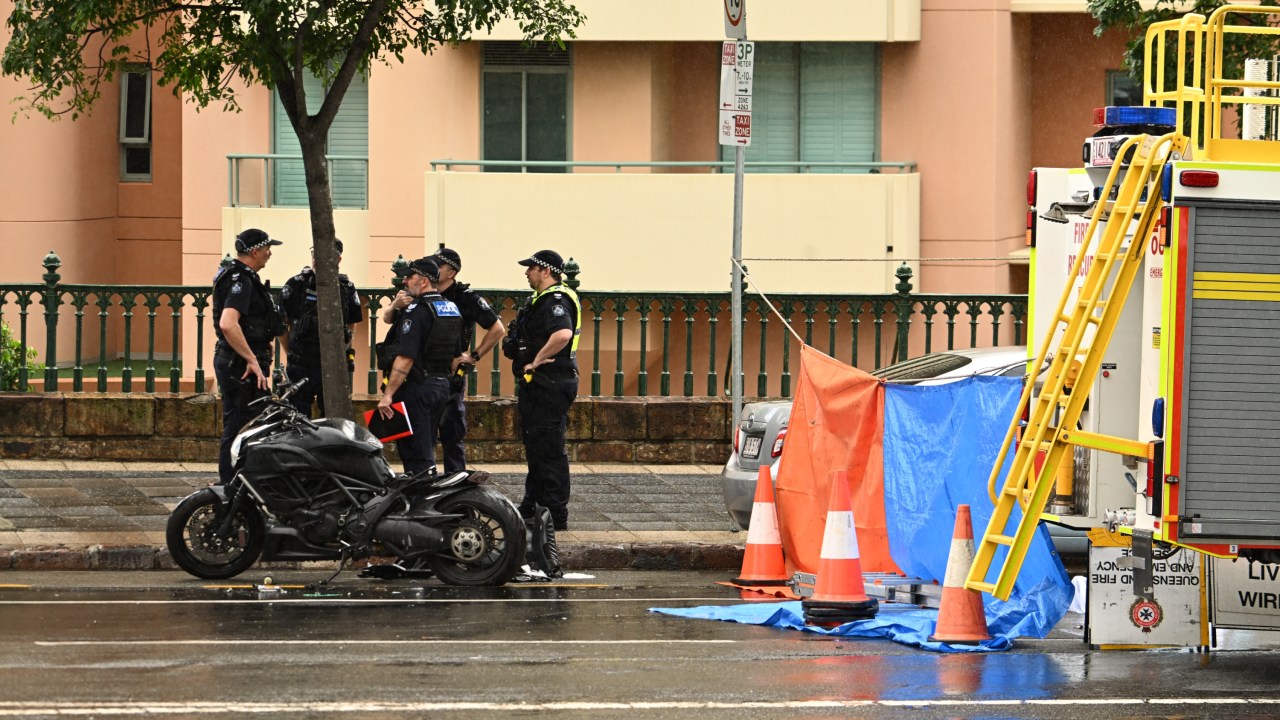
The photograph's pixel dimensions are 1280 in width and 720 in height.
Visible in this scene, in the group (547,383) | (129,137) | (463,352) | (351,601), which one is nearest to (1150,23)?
(547,383)

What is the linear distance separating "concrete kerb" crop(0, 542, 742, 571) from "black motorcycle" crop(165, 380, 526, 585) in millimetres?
871

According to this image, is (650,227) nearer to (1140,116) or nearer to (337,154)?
(337,154)

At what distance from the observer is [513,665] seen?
890cm

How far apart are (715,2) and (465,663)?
46.1 feet

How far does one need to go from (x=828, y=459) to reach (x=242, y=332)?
444 centimetres

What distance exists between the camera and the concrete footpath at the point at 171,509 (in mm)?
12281

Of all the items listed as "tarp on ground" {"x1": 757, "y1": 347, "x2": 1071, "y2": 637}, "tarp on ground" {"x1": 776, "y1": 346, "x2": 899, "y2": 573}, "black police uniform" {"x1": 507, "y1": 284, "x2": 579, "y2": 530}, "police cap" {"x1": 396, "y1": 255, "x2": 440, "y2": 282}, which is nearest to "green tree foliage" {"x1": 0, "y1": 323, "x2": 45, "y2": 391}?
"police cap" {"x1": 396, "y1": 255, "x2": 440, "y2": 282}

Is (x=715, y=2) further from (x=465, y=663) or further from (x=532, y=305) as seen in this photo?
(x=465, y=663)

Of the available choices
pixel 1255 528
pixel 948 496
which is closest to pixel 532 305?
pixel 948 496

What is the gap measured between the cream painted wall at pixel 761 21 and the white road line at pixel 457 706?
1443cm

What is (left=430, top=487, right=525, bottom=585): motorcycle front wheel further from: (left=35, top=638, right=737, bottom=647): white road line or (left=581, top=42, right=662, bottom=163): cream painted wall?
(left=581, top=42, right=662, bottom=163): cream painted wall

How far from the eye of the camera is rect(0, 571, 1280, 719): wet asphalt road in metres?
8.00

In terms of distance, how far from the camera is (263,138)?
2339 centimetres

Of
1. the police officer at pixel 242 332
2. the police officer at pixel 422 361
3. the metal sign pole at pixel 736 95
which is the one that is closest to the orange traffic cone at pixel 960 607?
the metal sign pole at pixel 736 95
